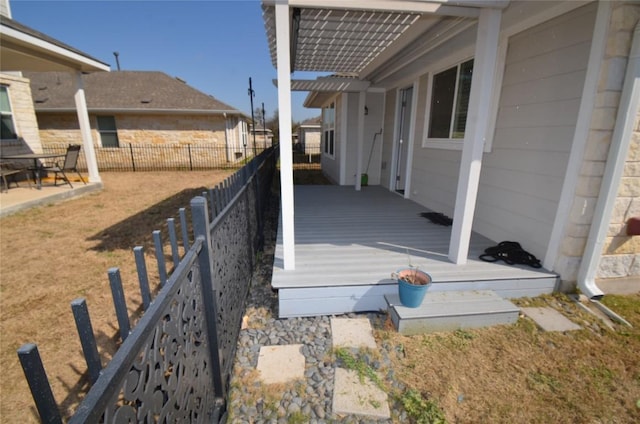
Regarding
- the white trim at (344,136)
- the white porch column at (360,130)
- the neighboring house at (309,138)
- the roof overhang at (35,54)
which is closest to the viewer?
the roof overhang at (35,54)

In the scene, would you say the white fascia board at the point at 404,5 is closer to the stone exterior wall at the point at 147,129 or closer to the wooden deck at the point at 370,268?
the wooden deck at the point at 370,268

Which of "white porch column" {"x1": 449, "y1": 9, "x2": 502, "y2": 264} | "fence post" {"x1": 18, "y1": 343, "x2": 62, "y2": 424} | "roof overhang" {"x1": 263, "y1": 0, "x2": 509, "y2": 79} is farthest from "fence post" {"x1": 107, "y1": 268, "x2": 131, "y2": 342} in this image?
"white porch column" {"x1": 449, "y1": 9, "x2": 502, "y2": 264}

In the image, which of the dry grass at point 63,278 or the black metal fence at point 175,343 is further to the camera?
the dry grass at point 63,278

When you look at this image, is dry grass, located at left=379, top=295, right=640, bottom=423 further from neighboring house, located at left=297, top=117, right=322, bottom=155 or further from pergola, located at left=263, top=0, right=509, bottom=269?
neighboring house, located at left=297, top=117, right=322, bottom=155

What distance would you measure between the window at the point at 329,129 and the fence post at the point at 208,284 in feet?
26.8

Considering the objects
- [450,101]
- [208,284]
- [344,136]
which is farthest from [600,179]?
[344,136]

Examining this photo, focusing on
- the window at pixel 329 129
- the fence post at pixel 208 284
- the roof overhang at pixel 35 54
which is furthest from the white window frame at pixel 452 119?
the roof overhang at pixel 35 54

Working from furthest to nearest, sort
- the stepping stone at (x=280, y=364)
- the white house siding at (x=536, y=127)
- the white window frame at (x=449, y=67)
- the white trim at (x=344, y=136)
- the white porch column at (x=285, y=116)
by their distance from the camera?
the white trim at (x=344, y=136)
the white window frame at (x=449, y=67)
the white house siding at (x=536, y=127)
the white porch column at (x=285, y=116)
the stepping stone at (x=280, y=364)

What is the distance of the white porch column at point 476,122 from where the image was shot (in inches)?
92.7

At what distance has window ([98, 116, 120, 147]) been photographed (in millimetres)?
12805

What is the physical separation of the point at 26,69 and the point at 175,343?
32.8 ft

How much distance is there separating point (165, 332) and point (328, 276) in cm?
171

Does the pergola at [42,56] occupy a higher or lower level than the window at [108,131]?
higher

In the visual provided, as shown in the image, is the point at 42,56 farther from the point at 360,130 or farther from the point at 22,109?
the point at 360,130
